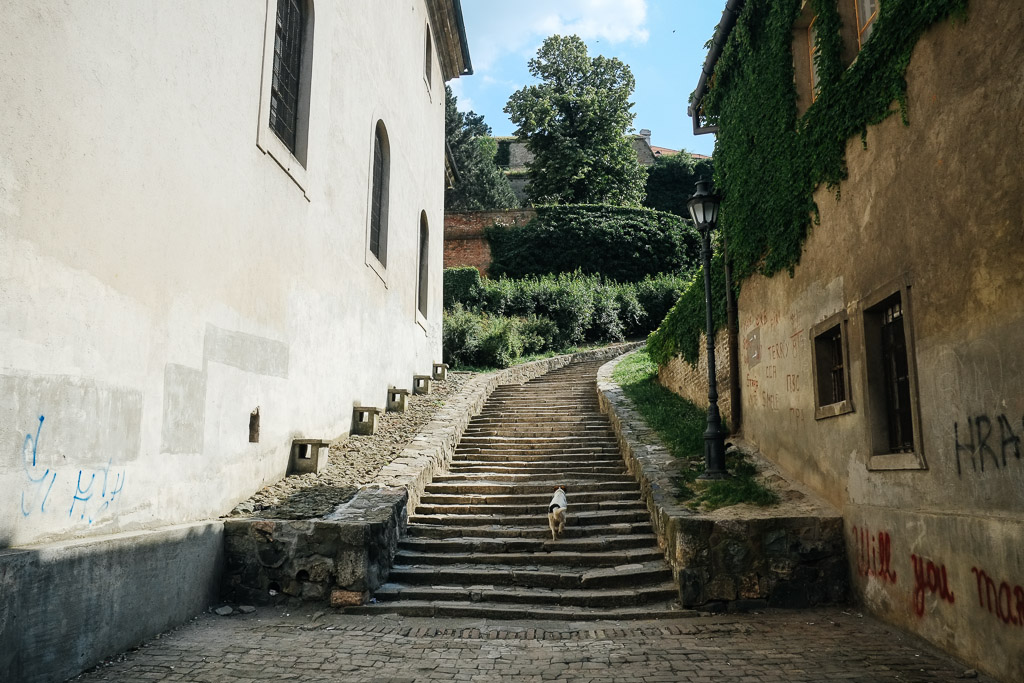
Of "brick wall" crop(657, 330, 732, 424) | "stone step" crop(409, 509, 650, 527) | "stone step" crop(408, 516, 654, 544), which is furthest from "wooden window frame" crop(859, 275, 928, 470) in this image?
"brick wall" crop(657, 330, 732, 424)

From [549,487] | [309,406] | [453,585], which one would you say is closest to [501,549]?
[453,585]

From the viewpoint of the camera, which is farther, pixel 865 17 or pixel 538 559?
pixel 538 559

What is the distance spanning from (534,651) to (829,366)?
4.52m

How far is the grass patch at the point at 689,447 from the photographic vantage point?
8.02m

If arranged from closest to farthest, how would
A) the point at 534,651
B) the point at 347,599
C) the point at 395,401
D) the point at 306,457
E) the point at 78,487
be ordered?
the point at 78,487 < the point at 534,651 < the point at 347,599 < the point at 306,457 < the point at 395,401

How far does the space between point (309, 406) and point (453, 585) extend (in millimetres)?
3429

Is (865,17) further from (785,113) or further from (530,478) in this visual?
(530,478)

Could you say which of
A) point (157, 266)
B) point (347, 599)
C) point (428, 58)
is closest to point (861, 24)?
point (157, 266)

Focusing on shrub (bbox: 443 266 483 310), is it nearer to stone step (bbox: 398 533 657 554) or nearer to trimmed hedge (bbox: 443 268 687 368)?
trimmed hedge (bbox: 443 268 687 368)

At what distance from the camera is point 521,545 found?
8.40m

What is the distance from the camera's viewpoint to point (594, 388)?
17703 millimetres

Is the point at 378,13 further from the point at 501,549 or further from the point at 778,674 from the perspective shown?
the point at 778,674

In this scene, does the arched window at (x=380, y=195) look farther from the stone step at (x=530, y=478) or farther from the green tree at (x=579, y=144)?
the green tree at (x=579, y=144)

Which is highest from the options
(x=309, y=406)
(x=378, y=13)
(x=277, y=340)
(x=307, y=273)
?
(x=378, y=13)
